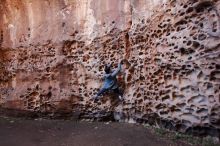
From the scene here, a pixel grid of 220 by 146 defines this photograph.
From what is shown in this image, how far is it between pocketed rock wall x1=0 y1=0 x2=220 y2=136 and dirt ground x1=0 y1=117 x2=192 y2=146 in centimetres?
57

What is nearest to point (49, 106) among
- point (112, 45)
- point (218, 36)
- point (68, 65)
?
point (68, 65)

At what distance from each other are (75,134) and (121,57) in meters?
2.49

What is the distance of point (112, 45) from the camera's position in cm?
924

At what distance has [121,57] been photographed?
9.00 m

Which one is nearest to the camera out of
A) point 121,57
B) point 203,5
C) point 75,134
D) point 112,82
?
point 203,5

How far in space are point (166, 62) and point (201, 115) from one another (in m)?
1.55

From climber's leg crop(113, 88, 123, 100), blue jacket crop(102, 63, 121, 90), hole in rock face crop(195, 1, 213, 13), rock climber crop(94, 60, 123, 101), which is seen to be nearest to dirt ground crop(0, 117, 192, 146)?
climber's leg crop(113, 88, 123, 100)

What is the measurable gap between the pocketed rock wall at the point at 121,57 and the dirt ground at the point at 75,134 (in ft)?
1.88

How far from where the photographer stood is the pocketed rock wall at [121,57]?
668cm

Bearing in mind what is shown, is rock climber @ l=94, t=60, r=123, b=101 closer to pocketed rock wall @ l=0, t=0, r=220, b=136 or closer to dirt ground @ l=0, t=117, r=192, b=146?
pocketed rock wall @ l=0, t=0, r=220, b=136

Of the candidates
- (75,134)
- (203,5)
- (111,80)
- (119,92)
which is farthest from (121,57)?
(203,5)

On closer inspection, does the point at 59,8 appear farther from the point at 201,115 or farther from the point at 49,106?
the point at 201,115

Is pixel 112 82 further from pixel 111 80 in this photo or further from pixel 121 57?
pixel 121 57

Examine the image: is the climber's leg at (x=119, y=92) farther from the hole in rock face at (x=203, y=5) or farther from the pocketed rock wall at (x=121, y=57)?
the hole in rock face at (x=203, y=5)
